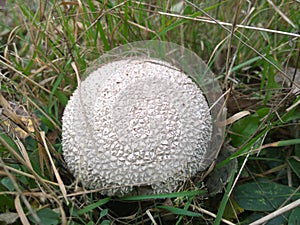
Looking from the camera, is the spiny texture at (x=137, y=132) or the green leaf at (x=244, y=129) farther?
the green leaf at (x=244, y=129)

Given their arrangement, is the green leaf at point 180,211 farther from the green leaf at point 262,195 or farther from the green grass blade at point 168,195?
the green leaf at point 262,195

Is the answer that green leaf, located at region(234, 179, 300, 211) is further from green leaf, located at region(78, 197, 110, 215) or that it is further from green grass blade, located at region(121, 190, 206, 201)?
green leaf, located at region(78, 197, 110, 215)

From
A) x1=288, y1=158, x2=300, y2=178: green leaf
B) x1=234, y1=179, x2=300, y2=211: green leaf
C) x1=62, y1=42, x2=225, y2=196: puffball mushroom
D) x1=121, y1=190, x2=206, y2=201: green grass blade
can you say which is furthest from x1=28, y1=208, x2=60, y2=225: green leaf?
x1=288, y1=158, x2=300, y2=178: green leaf

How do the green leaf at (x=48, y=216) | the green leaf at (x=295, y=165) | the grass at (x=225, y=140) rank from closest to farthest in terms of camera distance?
1. the green leaf at (x=48, y=216)
2. the grass at (x=225, y=140)
3. the green leaf at (x=295, y=165)

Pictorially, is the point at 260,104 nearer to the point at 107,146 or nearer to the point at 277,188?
the point at 277,188

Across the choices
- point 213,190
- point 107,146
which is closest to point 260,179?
point 213,190

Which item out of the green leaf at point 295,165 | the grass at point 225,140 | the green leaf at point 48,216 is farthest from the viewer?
the green leaf at point 295,165

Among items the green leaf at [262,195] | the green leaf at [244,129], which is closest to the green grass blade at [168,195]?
the green leaf at [262,195]

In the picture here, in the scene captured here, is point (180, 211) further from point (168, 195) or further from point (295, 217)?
point (295, 217)
